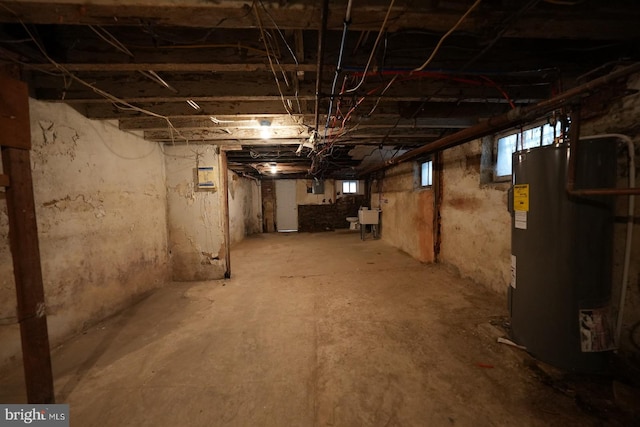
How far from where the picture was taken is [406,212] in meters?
4.86

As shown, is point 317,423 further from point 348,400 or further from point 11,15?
point 11,15

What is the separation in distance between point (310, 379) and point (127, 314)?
7.19ft

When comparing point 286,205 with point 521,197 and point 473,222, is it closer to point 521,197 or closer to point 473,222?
point 473,222

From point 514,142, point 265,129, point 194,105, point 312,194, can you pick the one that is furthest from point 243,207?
point 514,142

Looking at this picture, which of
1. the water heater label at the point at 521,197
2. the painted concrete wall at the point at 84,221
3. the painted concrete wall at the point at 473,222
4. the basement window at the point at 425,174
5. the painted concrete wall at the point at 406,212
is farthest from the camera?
the basement window at the point at 425,174

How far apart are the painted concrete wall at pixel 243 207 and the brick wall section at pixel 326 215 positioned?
1559 mm

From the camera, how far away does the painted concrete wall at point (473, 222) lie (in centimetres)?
255

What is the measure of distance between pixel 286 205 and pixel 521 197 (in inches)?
296

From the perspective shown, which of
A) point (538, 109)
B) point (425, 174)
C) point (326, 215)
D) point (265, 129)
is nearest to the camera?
point (538, 109)

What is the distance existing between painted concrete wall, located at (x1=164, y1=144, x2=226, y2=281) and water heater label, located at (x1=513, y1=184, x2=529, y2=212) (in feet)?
11.0

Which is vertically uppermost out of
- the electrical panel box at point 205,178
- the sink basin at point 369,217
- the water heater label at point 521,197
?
the electrical panel box at point 205,178

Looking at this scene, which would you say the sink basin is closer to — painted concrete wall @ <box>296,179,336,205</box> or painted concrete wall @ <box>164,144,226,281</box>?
painted concrete wall @ <box>296,179,336,205</box>

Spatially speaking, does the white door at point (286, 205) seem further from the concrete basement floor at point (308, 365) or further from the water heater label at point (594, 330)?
the water heater label at point (594, 330)

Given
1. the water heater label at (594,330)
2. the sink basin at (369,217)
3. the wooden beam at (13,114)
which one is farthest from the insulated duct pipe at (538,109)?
the sink basin at (369,217)
